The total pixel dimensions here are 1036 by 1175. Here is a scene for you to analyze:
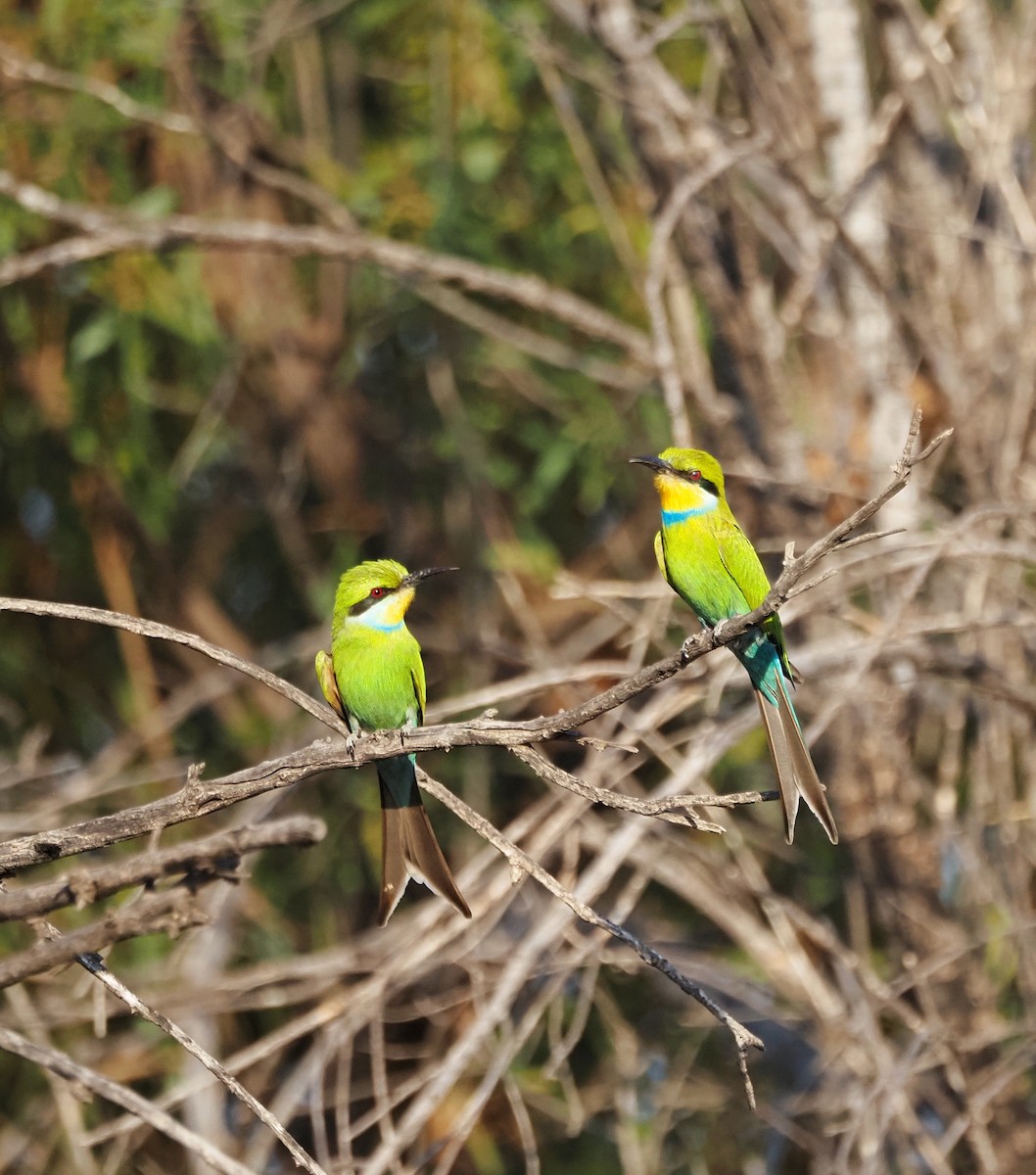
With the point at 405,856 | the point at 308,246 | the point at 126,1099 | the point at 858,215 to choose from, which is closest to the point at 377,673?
the point at 405,856

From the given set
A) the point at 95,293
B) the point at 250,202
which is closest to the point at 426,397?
the point at 250,202

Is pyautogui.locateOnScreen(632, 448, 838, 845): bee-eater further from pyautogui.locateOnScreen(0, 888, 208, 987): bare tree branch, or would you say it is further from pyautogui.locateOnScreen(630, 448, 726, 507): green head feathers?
pyautogui.locateOnScreen(0, 888, 208, 987): bare tree branch

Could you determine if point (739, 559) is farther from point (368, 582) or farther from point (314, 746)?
point (314, 746)

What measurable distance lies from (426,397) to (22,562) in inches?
61.2

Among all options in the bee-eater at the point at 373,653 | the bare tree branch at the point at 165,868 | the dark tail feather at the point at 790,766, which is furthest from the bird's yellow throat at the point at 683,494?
the bare tree branch at the point at 165,868

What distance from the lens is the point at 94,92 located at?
183 inches

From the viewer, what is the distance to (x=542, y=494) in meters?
5.25

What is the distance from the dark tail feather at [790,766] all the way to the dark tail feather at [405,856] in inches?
22.8

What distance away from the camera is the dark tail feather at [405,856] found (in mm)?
2588

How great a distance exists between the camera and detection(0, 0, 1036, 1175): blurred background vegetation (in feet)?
13.1

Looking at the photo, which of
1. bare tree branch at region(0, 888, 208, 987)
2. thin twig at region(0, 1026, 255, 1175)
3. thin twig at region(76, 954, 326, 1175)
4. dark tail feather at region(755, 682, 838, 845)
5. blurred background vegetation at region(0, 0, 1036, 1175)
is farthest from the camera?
blurred background vegetation at region(0, 0, 1036, 1175)

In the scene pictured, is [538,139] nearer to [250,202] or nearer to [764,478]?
[250,202]

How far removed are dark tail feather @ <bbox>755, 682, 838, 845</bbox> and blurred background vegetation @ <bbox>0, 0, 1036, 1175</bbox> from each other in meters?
0.39

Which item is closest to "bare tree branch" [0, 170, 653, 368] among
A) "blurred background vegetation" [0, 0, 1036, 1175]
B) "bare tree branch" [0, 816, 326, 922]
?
"blurred background vegetation" [0, 0, 1036, 1175]
